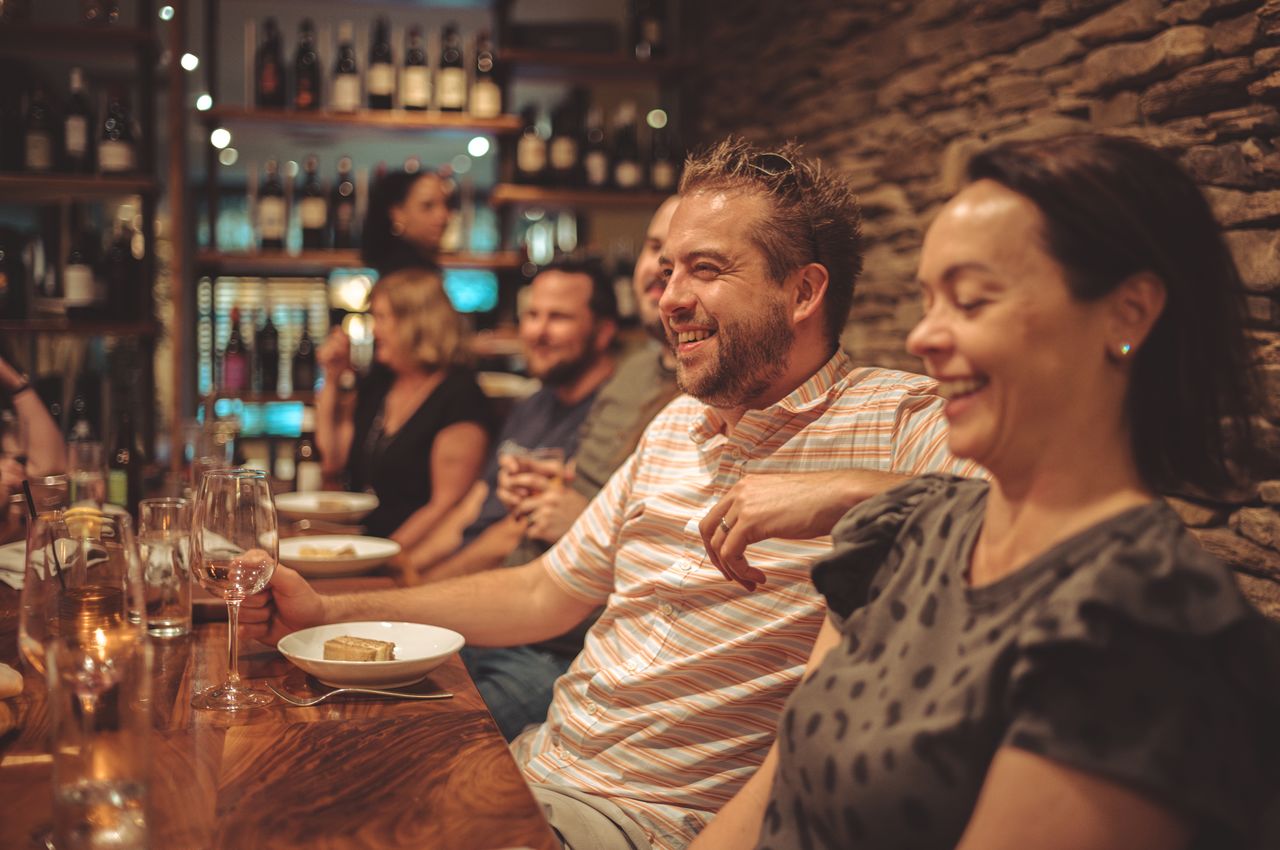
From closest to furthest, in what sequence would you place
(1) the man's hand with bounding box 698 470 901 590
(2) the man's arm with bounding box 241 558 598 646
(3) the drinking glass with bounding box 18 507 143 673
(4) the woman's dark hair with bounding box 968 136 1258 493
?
(4) the woman's dark hair with bounding box 968 136 1258 493 < (3) the drinking glass with bounding box 18 507 143 673 < (1) the man's hand with bounding box 698 470 901 590 < (2) the man's arm with bounding box 241 558 598 646

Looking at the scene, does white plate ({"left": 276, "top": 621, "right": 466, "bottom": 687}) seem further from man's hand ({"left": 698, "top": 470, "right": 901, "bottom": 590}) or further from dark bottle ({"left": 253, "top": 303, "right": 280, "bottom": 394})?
dark bottle ({"left": 253, "top": 303, "right": 280, "bottom": 394})

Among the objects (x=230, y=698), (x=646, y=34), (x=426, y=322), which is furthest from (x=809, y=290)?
(x=646, y=34)

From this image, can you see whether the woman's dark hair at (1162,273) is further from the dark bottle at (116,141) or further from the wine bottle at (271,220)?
the wine bottle at (271,220)

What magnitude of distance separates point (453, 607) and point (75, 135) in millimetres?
3345

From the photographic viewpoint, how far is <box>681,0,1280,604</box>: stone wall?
84.8 inches

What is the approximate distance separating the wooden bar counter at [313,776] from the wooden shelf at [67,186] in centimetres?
331

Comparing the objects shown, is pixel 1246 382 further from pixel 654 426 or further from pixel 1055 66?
pixel 1055 66

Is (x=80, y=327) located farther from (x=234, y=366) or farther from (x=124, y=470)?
(x=124, y=470)

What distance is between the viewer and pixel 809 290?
5.65ft

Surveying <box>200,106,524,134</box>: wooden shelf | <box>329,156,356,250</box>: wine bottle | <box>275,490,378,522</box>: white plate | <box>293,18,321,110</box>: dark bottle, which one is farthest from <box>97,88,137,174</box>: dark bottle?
<box>275,490,378,522</box>: white plate

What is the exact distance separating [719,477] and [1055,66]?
6.10 ft

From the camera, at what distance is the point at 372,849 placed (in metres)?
0.95

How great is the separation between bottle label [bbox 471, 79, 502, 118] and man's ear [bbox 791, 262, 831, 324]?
11.3 feet

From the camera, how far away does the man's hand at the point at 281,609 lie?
1.61m
